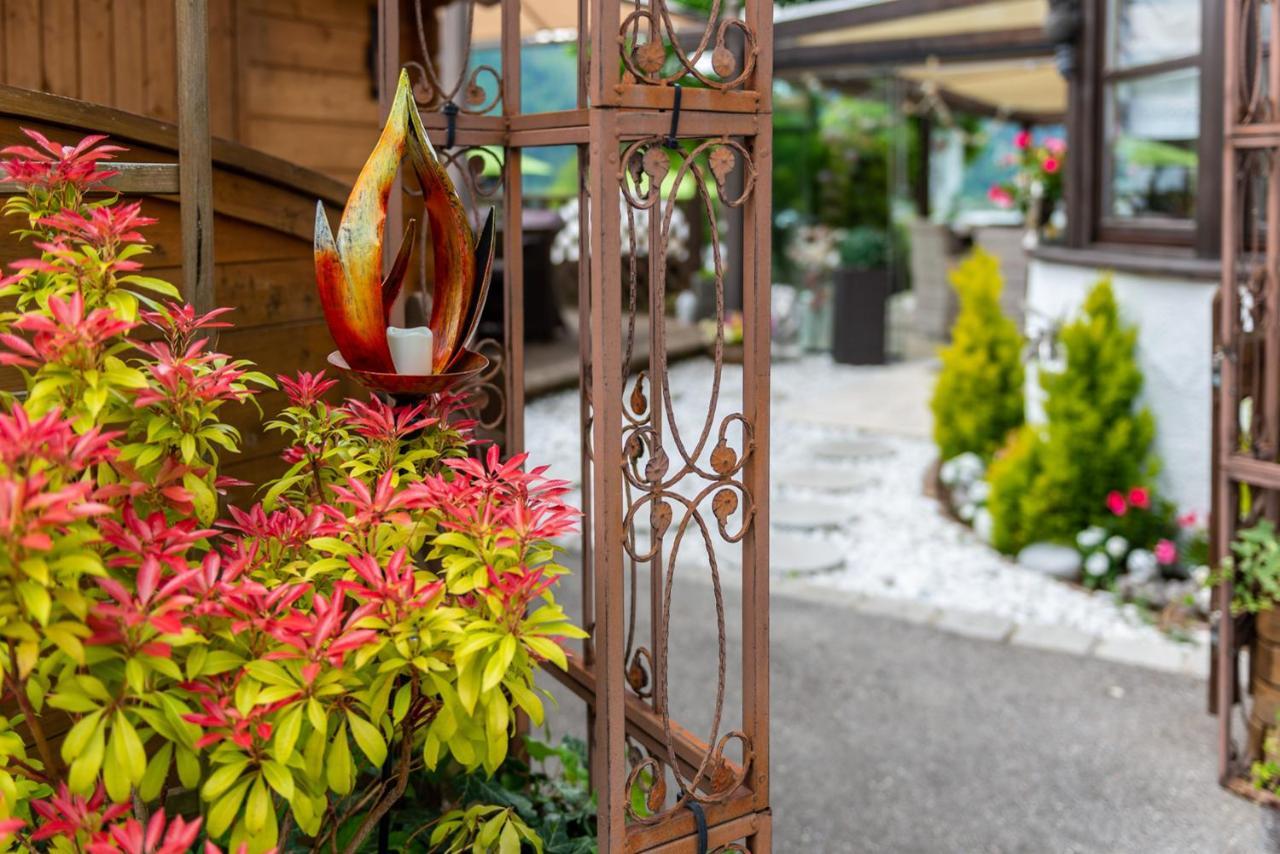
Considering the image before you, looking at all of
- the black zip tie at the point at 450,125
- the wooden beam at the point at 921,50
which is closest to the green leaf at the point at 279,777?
the black zip tie at the point at 450,125

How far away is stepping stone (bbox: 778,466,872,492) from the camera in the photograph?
21.8ft

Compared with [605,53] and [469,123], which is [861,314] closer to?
[469,123]

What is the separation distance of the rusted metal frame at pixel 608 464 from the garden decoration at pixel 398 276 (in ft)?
0.89

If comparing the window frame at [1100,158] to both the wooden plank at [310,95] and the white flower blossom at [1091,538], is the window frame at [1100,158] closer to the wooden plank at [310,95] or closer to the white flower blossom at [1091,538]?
the white flower blossom at [1091,538]

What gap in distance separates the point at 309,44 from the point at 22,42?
1.41 m

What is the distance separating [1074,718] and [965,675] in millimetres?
420

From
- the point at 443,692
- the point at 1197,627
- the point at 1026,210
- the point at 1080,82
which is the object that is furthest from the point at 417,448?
the point at 1026,210

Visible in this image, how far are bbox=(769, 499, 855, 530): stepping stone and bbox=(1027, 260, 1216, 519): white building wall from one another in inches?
57.1

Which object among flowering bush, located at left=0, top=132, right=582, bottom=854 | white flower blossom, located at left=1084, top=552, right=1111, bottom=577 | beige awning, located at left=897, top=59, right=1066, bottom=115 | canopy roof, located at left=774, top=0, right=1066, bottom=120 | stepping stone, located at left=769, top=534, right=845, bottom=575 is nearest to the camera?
flowering bush, located at left=0, top=132, right=582, bottom=854

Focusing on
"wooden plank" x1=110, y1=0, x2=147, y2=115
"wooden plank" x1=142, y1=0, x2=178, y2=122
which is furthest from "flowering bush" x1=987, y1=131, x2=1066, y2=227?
"wooden plank" x1=110, y1=0, x2=147, y2=115

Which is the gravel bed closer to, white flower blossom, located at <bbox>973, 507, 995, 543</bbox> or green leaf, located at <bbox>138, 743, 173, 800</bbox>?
white flower blossom, located at <bbox>973, 507, 995, 543</bbox>

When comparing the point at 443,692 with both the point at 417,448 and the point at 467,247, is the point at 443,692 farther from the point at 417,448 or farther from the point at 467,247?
the point at 467,247

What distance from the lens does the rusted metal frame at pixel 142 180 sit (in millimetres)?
1847

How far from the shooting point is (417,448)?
6.17ft
